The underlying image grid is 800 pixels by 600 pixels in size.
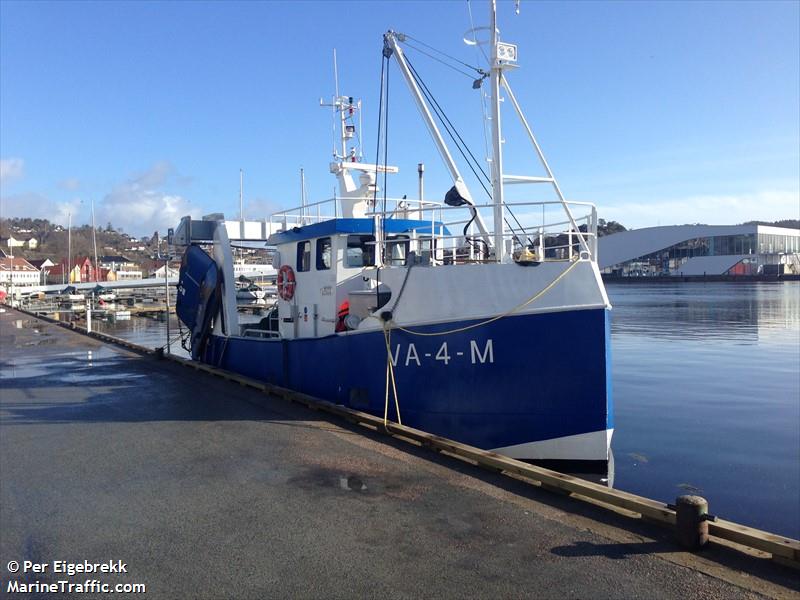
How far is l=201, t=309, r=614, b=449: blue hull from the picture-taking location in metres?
7.69

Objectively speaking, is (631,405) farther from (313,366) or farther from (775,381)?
(313,366)

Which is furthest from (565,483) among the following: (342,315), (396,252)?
(396,252)

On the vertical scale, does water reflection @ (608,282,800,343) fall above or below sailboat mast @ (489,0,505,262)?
below

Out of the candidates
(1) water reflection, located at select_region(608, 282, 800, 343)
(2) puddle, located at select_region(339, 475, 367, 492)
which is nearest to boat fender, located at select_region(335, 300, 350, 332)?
(2) puddle, located at select_region(339, 475, 367, 492)

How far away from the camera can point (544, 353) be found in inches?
307

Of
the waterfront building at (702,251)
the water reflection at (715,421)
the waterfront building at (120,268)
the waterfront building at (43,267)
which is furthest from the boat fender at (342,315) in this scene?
the waterfront building at (120,268)

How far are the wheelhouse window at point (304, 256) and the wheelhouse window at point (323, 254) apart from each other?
40 centimetres

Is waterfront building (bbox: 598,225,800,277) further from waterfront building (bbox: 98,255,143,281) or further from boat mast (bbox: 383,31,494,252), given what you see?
boat mast (bbox: 383,31,494,252)

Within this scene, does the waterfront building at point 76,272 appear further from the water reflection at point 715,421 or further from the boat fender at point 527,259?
the boat fender at point 527,259

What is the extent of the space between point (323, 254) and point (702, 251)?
98.7 meters

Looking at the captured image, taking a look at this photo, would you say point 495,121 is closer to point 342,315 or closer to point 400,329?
point 400,329

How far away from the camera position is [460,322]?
27.1 feet
